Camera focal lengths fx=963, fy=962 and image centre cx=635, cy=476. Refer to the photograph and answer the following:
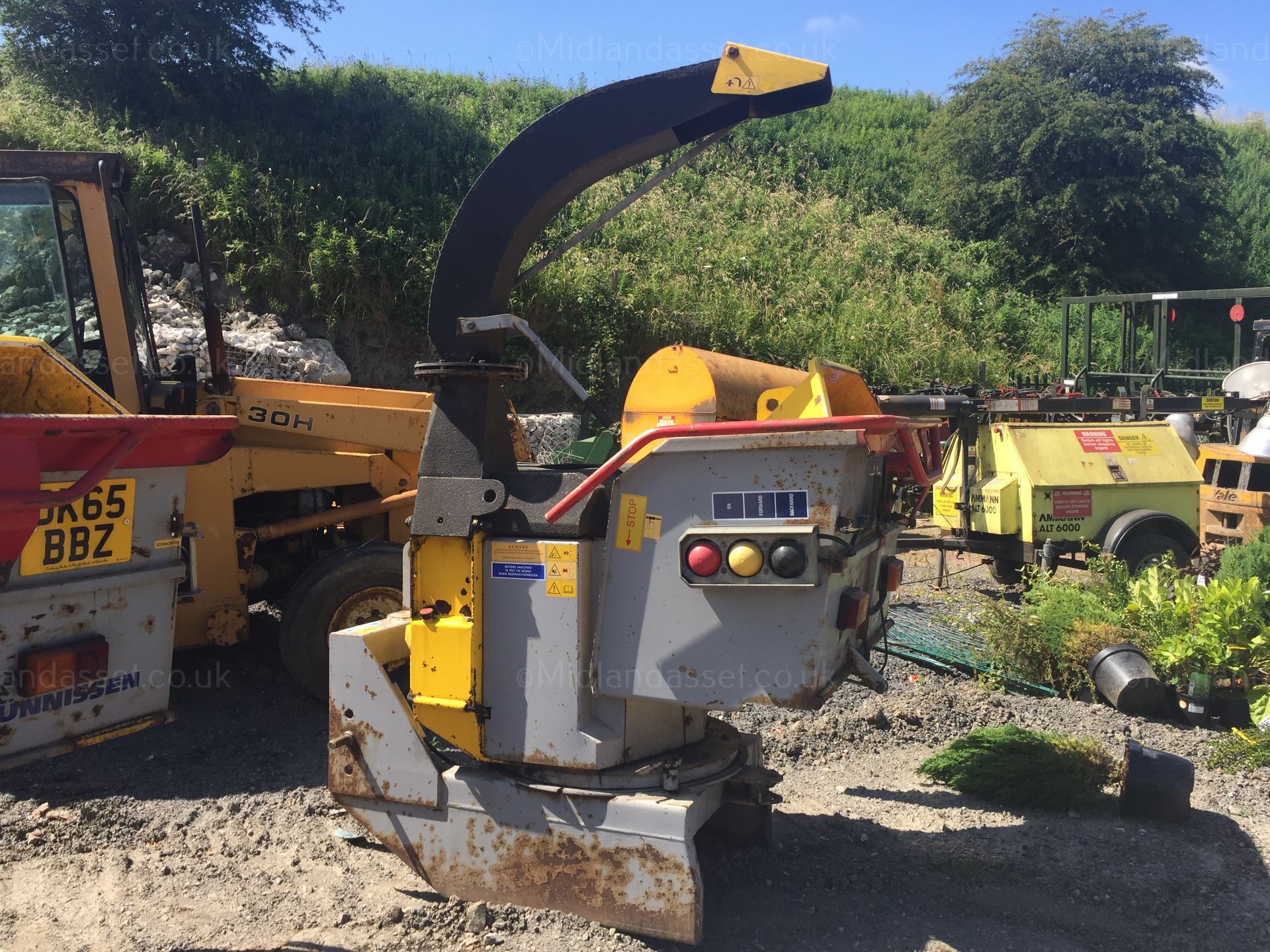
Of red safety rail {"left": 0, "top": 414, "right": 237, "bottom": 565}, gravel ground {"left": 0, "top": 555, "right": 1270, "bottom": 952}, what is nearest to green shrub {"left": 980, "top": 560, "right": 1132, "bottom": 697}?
gravel ground {"left": 0, "top": 555, "right": 1270, "bottom": 952}

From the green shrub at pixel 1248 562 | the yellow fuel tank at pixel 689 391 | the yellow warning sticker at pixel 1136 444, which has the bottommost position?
the green shrub at pixel 1248 562

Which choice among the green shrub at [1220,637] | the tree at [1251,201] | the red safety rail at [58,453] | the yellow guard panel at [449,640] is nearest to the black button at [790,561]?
the yellow guard panel at [449,640]

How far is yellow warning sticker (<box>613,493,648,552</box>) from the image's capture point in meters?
3.01

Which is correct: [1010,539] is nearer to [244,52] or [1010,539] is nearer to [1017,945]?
[1017,945]

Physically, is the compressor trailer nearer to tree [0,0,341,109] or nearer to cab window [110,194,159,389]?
cab window [110,194,159,389]

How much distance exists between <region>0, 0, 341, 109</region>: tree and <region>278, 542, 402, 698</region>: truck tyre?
13.0 metres

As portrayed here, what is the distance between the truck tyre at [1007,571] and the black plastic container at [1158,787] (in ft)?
14.1

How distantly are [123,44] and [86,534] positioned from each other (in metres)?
14.6

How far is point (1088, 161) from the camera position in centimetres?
2369

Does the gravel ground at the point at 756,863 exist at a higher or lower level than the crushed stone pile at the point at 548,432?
A: lower

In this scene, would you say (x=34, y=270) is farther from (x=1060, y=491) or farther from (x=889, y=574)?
(x=1060, y=491)

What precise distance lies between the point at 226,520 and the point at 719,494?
336 centimetres

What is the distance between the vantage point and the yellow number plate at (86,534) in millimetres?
3014

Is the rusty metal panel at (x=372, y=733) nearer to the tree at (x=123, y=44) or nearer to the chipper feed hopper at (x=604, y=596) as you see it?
the chipper feed hopper at (x=604, y=596)
